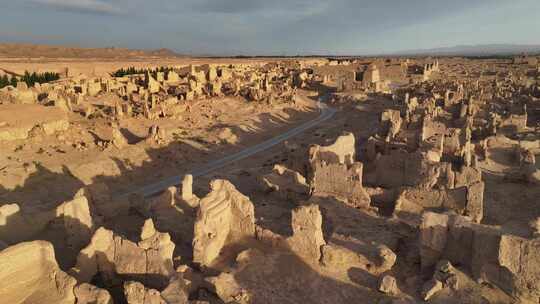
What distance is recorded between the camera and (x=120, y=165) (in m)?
30.8

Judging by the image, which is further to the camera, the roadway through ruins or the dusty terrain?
the roadway through ruins

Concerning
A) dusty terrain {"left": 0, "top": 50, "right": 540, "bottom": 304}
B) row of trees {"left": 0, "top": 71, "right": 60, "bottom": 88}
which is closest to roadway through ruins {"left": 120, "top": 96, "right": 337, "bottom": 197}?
dusty terrain {"left": 0, "top": 50, "right": 540, "bottom": 304}

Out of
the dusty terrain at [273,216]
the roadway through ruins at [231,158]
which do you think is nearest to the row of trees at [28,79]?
the dusty terrain at [273,216]

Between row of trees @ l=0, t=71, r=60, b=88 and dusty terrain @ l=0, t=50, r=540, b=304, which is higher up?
row of trees @ l=0, t=71, r=60, b=88

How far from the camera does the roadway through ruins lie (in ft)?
91.7

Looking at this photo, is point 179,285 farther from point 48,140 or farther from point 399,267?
point 48,140

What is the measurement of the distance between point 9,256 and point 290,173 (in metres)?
15.0

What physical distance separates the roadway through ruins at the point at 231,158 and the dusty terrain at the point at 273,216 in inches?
34.2

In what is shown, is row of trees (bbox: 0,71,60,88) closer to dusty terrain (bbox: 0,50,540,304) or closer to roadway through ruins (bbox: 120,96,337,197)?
dusty terrain (bbox: 0,50,540,304)

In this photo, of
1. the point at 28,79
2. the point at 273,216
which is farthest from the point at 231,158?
the point at 28,79

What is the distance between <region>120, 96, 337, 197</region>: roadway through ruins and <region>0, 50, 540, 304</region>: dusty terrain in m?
0.87

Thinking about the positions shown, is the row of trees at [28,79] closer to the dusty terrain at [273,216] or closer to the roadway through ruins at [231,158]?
the dusty terrain at [273,216]

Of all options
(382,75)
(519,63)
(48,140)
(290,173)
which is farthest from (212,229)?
(519,63)

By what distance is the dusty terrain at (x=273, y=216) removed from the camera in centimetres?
1229
